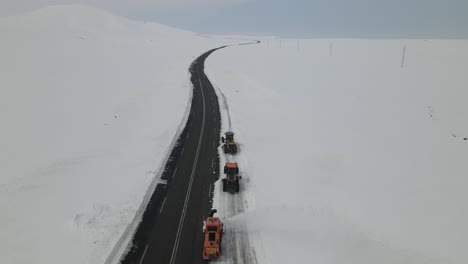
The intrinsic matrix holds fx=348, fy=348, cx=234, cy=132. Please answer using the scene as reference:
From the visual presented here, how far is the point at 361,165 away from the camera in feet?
99.6

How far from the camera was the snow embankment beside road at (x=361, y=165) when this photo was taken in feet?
69.9

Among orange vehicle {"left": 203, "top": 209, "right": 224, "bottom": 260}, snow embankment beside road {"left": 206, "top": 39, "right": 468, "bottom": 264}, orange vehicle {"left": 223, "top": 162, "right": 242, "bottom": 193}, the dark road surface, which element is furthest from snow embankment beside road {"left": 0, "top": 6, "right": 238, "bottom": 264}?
snow embankment beside road {"left": 206, "top": 39, "right": 468, "bottom": 264}

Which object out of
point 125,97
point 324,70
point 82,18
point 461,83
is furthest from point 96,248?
point 82,18

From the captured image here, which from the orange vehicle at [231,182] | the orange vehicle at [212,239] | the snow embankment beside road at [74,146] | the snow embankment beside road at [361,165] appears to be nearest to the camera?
the orange vehicle at [212,239]

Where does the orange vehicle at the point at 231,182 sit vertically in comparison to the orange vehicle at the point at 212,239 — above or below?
above

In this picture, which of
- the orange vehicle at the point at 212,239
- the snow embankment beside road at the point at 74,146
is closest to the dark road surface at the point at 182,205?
the orange vehicle at the point at 212,239

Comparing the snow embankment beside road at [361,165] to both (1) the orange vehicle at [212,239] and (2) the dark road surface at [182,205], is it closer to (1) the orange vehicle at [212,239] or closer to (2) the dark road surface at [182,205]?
(2) the dark road surface at [182,205]

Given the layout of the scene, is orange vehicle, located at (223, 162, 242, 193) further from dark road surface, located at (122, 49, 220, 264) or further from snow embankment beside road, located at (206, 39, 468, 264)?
dark road surface, located at (122, 49, 220, 264)

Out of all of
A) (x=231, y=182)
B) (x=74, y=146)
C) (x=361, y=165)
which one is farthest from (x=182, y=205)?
(x=74, y=146)

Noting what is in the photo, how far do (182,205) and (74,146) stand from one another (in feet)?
56.1

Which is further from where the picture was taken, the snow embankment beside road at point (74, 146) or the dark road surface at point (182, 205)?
the snow embankment beside road at point (74, 146)

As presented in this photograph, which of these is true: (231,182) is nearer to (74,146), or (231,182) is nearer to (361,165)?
(361,165)

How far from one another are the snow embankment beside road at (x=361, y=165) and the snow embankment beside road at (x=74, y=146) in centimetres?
848

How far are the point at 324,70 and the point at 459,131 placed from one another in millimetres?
34090
